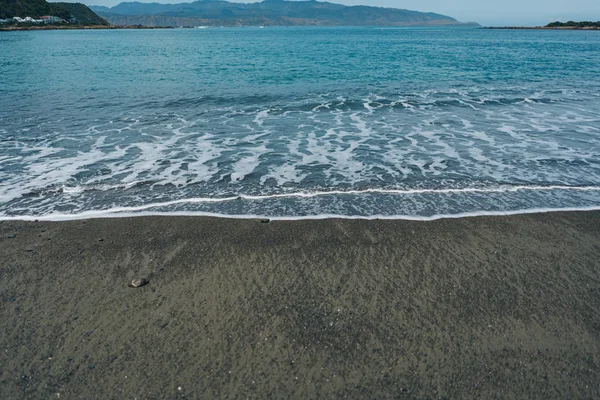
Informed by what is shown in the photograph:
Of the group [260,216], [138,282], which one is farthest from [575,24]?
[138,282]

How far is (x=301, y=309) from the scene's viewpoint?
553cm

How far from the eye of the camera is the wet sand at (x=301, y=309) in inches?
176

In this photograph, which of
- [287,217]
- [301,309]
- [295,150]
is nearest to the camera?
[301,309]

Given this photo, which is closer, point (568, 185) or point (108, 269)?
point (108, 269)

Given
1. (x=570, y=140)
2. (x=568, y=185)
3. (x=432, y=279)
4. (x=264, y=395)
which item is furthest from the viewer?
(x=570, y=140)

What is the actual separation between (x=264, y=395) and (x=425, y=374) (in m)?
2.03

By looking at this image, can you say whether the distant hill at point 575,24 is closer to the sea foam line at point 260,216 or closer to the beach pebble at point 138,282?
the sea foam line at point 260,216

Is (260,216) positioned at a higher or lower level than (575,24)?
lower

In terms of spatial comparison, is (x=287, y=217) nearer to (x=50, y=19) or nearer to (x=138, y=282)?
(x=138, y=282)

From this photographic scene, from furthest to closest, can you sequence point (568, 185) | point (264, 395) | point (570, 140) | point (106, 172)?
point (570, 140) → point (106, 172) → point (568, 185) → point (264, 395)

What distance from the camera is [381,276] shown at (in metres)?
6.28

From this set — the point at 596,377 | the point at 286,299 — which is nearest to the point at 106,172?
the point at 286,299

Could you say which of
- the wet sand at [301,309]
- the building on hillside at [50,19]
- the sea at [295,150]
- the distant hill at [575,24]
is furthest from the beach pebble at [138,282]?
the building on hillside at [50,19]

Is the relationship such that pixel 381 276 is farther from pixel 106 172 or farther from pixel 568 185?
pixel 106 172
